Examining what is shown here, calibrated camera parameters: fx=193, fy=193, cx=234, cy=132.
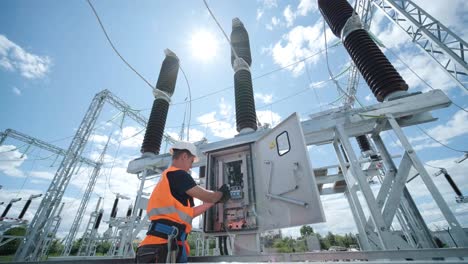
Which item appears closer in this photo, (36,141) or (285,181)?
(285,181)

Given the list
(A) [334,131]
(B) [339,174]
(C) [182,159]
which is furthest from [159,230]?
(B) [339,174]

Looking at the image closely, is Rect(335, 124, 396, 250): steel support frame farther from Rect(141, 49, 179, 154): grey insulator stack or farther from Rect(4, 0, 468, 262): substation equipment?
Rect(141, 49, 179, 154): grey insulator stack

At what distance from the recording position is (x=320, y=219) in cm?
215

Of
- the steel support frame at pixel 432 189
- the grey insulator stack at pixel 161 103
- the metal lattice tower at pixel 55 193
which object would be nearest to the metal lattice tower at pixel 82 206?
the metal lattice tower at pixel 55 193

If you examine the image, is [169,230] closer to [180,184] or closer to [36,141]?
[180,184]

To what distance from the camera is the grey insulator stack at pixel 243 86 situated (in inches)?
200

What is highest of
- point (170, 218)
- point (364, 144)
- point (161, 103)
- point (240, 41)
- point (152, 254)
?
point (240, 41)

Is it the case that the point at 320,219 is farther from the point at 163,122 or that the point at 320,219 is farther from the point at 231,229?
the point at 163,122

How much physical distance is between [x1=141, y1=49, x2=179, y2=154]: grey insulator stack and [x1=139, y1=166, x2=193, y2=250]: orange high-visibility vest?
13.0 ft

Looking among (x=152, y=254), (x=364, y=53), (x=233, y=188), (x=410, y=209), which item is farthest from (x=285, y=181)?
(x=364, y=53)

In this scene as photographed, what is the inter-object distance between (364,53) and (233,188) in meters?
4.53

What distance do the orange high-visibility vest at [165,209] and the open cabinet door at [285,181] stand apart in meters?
1.32

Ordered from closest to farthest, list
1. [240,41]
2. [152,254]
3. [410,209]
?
[152,254], [410,209], [240,41]

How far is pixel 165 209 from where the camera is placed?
1.83 m
